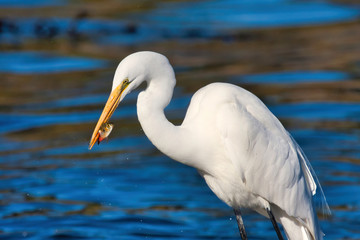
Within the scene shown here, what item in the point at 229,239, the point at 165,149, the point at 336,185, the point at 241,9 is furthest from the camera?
the point at 241,9

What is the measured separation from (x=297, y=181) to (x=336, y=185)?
2172 millimetres

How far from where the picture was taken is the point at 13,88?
10266 mm

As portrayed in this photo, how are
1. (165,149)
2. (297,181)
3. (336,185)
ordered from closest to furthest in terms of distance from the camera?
(165,149)
(297,181)
(336,185)

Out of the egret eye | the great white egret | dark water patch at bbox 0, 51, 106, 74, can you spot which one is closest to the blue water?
dark water patch at bbox 0, 51, 106, 74

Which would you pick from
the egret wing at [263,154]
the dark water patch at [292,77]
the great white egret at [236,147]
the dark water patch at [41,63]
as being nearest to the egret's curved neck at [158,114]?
the great white egret at [236,147]

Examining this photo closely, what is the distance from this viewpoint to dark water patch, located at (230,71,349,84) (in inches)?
401

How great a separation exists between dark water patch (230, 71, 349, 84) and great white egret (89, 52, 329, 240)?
502 cm

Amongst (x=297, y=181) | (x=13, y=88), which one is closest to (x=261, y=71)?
(x=13, y=88)

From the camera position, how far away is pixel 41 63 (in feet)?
37.6

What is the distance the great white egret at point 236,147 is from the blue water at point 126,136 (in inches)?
42.9

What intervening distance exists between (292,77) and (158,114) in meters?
6.05

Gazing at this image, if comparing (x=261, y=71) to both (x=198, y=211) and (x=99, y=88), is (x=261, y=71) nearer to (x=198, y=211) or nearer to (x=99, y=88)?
(x=99, y=88)

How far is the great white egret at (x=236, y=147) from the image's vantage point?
4.62 m

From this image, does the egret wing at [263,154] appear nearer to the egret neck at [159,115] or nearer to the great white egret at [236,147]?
the great white egret at [236,147]
